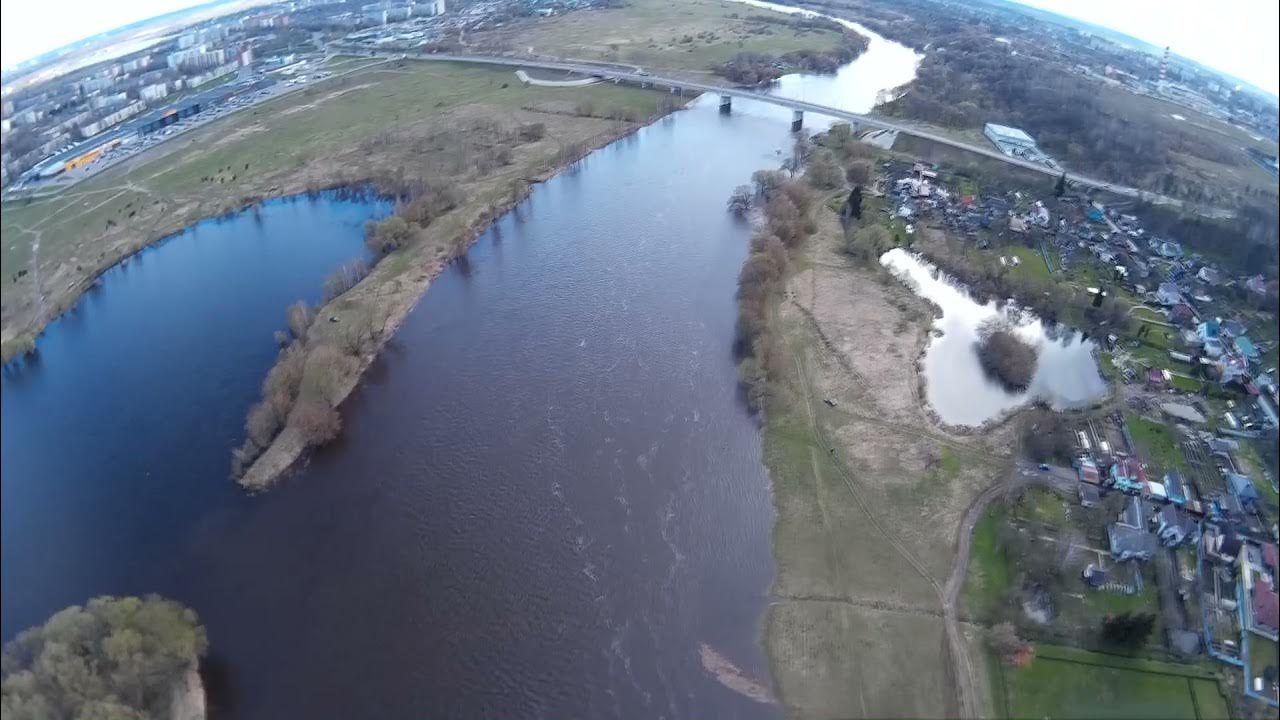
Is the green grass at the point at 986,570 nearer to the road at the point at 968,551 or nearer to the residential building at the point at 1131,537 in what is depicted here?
the road at the point at 968,551

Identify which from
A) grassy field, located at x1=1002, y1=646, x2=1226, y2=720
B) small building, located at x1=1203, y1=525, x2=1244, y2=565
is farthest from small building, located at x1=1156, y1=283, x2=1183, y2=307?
grassy field, located at x1=1002, y1=646, x2=1226, y2=720

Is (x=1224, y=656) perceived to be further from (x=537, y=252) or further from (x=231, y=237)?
(x=231, y=237)

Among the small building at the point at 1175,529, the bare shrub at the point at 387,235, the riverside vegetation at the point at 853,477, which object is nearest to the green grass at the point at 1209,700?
the small building at the point at 1175,529

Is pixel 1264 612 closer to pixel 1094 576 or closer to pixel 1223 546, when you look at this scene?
pixel 1223 546

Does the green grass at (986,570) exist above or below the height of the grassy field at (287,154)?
below

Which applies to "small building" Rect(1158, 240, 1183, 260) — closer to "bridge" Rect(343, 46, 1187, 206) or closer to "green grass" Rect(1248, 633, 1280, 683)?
"bridge" Rect(343, 46, 1187, 206)

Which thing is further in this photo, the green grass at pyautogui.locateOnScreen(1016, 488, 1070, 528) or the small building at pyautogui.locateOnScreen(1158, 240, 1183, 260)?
the small building at pyautogui.locateOnScreen(1158, 240, 1183, 260)

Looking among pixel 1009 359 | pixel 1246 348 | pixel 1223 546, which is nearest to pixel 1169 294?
pixel 1246 348
